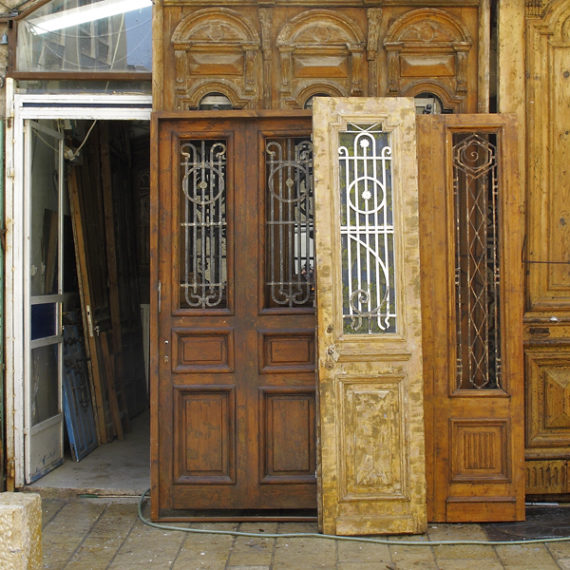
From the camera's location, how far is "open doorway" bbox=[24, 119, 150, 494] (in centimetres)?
572

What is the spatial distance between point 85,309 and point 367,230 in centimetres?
299

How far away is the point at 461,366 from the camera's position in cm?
493

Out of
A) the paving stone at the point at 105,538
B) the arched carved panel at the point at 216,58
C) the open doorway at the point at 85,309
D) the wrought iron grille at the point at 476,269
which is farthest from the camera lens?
the open doorway at the point at 85,309

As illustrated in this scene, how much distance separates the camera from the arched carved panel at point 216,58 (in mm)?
5160

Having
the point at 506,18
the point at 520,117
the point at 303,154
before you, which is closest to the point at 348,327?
the point at 303,154

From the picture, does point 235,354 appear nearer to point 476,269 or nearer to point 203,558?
point 203,558

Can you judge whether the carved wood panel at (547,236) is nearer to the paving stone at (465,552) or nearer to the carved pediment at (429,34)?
the carved pediment at (429,34)

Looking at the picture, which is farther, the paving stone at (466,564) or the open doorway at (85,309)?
the open doorway at (85,309)

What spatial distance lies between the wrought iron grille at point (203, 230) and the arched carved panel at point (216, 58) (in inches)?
14.1

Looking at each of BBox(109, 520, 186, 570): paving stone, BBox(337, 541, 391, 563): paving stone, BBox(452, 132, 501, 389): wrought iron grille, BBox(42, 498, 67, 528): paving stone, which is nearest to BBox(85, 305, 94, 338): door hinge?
BBox(42, 498, 67, 528): paving stone

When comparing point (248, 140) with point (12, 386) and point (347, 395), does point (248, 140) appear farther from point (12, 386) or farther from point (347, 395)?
point (12, 386)

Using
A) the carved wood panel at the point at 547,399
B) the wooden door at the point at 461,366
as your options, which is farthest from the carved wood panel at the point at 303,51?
the carved wood panel at the point at 547,399

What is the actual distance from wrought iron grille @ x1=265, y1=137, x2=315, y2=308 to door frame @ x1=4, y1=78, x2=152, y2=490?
3.51 feet

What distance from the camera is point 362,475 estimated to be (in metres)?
4.60
